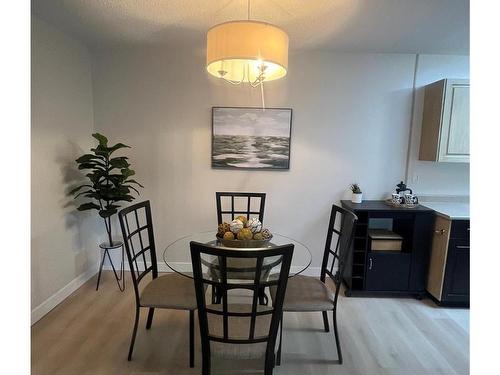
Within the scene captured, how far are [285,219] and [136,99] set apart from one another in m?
2.06

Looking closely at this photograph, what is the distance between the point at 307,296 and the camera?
6.80 ft

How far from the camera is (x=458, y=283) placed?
2.76 metres

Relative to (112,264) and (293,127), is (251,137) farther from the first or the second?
(112,264)

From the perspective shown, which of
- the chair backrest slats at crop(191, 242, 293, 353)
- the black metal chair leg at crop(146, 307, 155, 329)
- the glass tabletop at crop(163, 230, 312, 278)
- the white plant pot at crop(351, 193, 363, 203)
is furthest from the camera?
the white plant pot at crop(351, 193, 363, 203)

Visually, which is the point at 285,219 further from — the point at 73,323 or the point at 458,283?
the point at 73,323

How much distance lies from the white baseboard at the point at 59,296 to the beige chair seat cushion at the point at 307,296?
194 centimetres

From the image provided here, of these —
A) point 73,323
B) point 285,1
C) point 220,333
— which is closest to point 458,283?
point 220,333

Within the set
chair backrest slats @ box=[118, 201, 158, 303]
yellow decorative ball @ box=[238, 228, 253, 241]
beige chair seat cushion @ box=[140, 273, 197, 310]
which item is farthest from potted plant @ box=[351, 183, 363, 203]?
chair backrest slats @ box=[118, 201, 158, 303]

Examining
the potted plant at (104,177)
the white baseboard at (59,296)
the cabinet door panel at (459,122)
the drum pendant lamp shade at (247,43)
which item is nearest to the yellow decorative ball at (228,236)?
the drum pendant lamp shade at (247,43)

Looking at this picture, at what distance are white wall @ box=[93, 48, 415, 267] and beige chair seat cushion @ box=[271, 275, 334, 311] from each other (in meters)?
1.19

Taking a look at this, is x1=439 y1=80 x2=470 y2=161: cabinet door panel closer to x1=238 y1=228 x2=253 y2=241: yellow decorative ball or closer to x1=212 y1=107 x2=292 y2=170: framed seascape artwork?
x1=212 y1=107 x2=292 y2=170: framed seascape artwork

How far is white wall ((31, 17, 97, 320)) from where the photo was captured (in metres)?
2.44

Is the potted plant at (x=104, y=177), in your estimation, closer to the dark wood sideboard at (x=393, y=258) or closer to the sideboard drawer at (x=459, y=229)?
the dark wood sideboard at (x=393, y=258)

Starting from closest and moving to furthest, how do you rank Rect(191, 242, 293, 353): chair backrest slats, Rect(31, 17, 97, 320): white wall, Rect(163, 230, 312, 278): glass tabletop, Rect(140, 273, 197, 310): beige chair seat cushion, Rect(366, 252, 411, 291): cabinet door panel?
Rect(191, 242, 293, 353): chair backrest slats
Rect(163, 230, 312, 278): glass tabletop
Rect(140, 273, 197, 310): beige chair seat cushion
Rect(31, 17, 97, 320): white wall
Rect(366, 252, 411, 291): cabinet door panel
